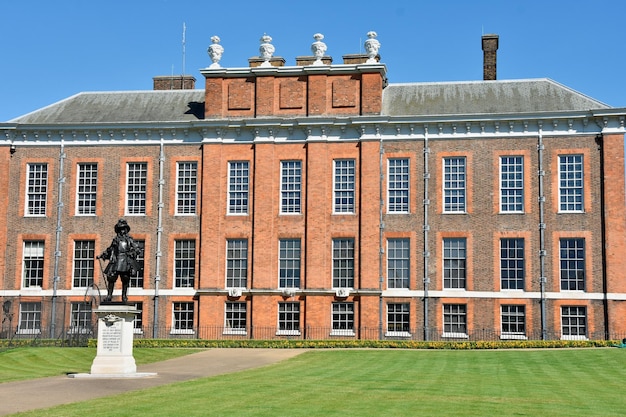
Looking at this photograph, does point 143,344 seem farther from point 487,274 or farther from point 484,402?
point 484,402

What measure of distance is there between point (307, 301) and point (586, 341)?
13.6 m

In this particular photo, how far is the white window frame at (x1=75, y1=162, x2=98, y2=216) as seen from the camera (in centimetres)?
4744

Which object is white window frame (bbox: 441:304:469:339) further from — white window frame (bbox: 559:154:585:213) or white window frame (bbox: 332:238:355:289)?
white window frame (bbox: 559:154:585:213)

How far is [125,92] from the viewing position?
51.2m

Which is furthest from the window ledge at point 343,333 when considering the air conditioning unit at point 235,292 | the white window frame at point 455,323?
the air conditioning unit at point 235,292

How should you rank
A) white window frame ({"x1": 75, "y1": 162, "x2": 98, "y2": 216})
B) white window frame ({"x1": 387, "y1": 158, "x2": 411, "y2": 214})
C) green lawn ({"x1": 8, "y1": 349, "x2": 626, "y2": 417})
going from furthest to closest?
white window frame ({"x1": 75, "y1": 162, "x2": 98, "y2": 216})
white window frame ({"x1": 387, "y1": 158, "x2": 411, "y2": 214})
green lawn ({"x1": 8, "y1": 349, "x2": 626, "y2": 417})

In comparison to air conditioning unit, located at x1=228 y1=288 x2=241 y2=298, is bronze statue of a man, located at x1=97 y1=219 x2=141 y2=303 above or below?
above

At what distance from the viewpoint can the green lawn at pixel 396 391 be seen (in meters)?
17.0

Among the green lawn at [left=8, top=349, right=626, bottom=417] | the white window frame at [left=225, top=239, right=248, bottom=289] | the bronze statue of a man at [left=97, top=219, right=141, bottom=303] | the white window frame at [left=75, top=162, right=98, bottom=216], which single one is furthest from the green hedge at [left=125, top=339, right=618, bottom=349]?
the bronze statue of a man at [left=97, top=219, right=141, bottom=303]

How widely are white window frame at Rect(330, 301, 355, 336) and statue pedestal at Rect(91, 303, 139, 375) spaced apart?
1942cm

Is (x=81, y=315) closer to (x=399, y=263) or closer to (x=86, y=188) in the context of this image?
(x=86, y=188)

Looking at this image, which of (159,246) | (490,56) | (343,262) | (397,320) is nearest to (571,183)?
(490,56)

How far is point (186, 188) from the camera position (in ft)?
154

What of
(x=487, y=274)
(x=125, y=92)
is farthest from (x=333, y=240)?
(x=125, y=92)
